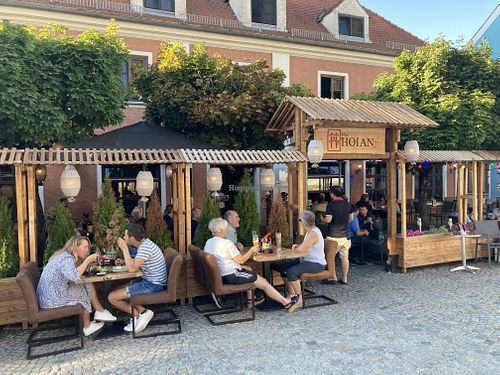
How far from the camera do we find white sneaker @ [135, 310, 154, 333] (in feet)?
17.4

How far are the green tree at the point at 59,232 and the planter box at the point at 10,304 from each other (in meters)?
0.57

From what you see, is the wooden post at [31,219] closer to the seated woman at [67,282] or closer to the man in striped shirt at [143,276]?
the seated woman at [67,282]

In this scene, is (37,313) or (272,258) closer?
(37,313)

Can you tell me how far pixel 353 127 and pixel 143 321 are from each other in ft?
16.6

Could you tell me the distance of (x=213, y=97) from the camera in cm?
959

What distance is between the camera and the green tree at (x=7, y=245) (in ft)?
18.8

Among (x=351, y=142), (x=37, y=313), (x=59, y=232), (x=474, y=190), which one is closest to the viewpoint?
(x=37, y=313)

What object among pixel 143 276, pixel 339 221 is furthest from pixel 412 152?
pixel 143 276

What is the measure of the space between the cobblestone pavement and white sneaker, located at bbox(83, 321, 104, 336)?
107 millimetres

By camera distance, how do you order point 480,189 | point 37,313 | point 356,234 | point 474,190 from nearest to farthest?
1. point 37,313
2. point 356,234
3. point 474,190
4. point 480,189

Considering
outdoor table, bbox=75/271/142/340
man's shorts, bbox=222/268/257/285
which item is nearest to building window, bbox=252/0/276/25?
man's shorts, bbox=222/268/257/285

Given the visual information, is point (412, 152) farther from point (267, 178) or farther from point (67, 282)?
point (67, 282)

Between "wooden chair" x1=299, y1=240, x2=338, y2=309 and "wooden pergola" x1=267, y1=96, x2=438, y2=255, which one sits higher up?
"wooden pergola" x1=267, y1=96, x2=438, y2=255

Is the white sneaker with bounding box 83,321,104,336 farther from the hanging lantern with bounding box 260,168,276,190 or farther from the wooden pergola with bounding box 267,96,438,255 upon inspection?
the hanging lantern with bounding box 260,168,276,190
